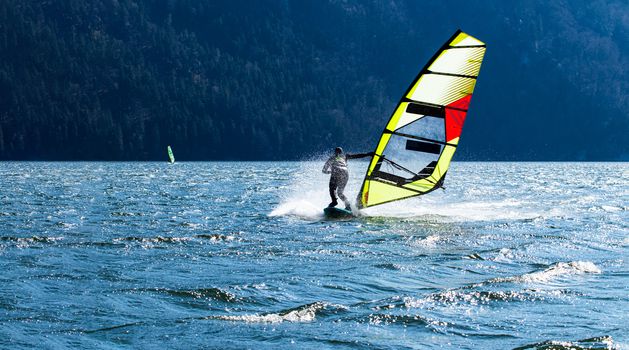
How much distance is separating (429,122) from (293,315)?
13.8 metres

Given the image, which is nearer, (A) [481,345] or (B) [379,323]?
(A) [481,345]

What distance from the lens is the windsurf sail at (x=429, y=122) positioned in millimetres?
24141

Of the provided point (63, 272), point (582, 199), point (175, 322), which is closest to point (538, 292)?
point (175, 322)

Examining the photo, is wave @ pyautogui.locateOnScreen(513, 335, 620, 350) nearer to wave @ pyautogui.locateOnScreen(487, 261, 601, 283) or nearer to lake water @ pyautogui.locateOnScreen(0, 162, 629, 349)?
lake water @ pyautogui.locateOnScreen(0, 162, 629, 349)

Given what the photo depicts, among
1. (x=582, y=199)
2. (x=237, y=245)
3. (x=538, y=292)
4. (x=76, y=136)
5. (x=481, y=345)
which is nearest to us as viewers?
(x=481, y=345)

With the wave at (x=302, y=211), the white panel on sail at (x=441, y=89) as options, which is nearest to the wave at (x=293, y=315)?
the white panel on sail at (x=441, y=89)

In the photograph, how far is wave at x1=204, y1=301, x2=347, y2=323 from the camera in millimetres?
11445

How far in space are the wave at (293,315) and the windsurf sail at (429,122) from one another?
12.7 m

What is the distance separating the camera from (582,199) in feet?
127

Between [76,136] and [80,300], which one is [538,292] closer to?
[80,300]

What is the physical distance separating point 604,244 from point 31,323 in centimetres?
1285

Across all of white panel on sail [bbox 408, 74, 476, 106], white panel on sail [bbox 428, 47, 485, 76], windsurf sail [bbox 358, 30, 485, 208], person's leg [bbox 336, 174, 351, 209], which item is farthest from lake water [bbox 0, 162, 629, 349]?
white panel on sail [bbox 428, 47, 485, 76]

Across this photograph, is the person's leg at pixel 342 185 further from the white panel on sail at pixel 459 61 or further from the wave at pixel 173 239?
the wave at pixel 173 239

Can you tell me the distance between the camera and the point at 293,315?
38.3 ft
